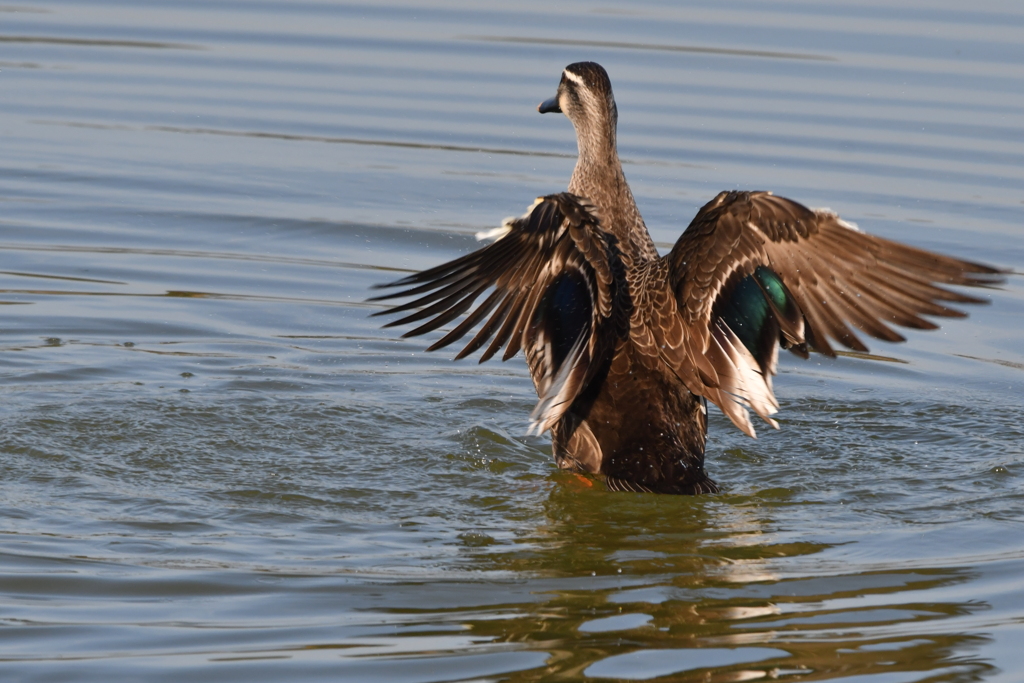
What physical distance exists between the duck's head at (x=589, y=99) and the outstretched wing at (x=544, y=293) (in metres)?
1.40

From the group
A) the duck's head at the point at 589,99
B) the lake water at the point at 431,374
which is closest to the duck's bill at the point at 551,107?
the duck's head at the point at 589,99

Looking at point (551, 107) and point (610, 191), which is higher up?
point (551, 107)

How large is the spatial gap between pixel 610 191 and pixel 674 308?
3.81 feet

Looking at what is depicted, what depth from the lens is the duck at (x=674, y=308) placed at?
246 inches

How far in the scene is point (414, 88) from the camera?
13.9m

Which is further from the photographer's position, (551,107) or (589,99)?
(551,107)

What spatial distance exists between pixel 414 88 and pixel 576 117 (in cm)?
606

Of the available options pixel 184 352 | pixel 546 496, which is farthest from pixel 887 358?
pixel 184 352

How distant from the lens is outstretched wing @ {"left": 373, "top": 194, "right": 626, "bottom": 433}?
20.9 feet

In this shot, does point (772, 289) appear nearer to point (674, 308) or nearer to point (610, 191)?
point (674, 308)

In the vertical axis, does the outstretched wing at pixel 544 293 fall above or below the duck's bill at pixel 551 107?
below

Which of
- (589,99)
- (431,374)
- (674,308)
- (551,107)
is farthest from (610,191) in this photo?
(431,374)

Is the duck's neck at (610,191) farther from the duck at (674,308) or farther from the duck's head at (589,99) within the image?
the duck at (674,308)

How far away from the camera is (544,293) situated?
651 centimetres
